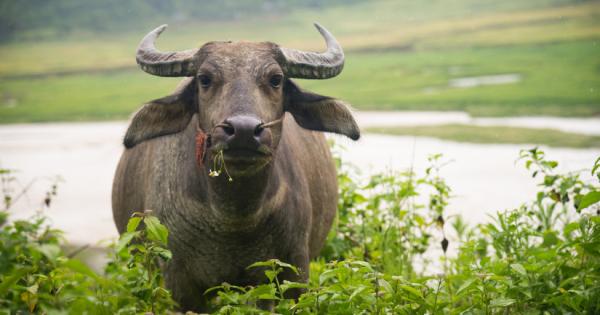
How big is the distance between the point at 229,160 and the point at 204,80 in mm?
689

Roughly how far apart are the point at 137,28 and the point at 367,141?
68637 mm

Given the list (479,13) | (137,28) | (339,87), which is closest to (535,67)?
(339,87)

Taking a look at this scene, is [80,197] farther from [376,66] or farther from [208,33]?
[208,33]

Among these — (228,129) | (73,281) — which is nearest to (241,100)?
(228,129)

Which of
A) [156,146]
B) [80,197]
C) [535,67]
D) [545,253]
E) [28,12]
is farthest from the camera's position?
[28,12]

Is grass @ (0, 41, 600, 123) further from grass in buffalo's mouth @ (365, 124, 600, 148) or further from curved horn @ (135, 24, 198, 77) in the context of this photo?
curved horn @ (135, 24, 198, 77)

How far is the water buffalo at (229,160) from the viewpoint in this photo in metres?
4.00

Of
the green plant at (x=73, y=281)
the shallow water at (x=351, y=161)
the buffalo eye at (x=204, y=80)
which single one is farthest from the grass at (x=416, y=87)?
the green plant at (x=73, y=281)

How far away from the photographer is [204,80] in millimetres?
4152

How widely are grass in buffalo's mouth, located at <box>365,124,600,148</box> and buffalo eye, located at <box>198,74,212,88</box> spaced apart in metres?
10.3

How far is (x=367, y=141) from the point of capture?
50.8 ft

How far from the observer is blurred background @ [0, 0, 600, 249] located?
39.0 feet

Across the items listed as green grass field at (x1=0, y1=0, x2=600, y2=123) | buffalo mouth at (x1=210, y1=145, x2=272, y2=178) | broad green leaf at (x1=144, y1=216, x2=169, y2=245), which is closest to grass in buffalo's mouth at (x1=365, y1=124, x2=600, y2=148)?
green grass field at (x1=0, y1=0, x2=600, y2=123)

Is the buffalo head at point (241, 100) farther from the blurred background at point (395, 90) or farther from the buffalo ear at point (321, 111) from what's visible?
the blurred background at point (395, 90)
